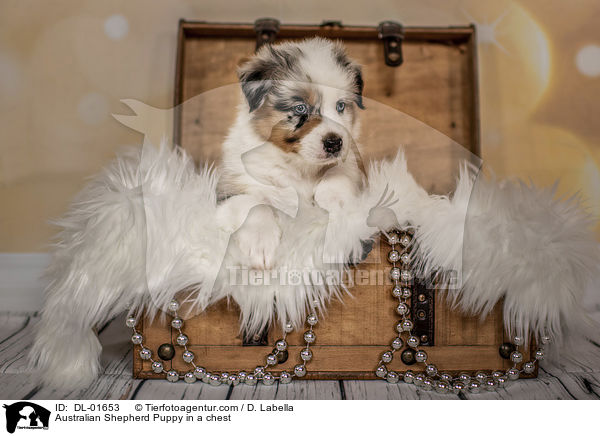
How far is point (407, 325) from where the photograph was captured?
35.8 inches

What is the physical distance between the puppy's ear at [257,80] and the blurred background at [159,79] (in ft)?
1.06

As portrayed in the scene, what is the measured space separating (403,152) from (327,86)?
0.44m

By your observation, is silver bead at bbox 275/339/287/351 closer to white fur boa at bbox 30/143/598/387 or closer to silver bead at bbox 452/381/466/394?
white fur boa at bbox 30/143/598/387

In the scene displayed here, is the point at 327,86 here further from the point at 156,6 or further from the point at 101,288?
the point at 156,6

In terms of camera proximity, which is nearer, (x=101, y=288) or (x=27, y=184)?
(x=101, y=288)

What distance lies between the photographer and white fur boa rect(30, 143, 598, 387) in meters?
0.88

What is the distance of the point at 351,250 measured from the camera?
90cm

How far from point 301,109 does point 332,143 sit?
100 mm

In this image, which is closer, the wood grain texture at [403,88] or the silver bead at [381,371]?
the silver bead at [381,371]

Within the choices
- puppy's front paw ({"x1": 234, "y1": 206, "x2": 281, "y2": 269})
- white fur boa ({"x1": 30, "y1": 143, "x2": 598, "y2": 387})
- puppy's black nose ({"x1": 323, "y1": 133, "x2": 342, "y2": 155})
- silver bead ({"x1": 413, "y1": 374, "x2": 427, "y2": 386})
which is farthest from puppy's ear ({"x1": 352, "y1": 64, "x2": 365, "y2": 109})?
silver bead ({"x1": 413, "y1": 374, "x2": 427, "y2": 386})

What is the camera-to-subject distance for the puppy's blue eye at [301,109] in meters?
1.02

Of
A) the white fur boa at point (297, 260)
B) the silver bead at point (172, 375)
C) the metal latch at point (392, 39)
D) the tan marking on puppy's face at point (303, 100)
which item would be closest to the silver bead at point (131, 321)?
the white fur boa at point (297, 260)

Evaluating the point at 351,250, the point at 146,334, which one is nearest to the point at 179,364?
the point at 146,334
